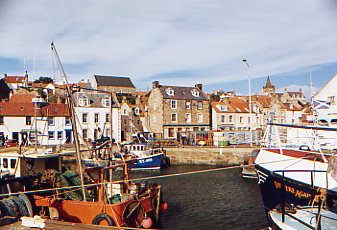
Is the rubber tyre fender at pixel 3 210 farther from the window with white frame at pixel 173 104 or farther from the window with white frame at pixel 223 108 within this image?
the window with white frame at pixel 223 108

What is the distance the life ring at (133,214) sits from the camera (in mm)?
12117

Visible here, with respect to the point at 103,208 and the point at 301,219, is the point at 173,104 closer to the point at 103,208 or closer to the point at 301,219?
the point at 103,208

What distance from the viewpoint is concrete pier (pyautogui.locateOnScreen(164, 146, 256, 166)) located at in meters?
35.8

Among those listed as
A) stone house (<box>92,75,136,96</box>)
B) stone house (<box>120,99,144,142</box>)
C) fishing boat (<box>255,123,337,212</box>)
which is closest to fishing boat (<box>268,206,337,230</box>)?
fishing boat (<box>255,123,337,212</box>)

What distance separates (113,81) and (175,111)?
49.5 meters

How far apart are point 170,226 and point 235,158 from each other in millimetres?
22300

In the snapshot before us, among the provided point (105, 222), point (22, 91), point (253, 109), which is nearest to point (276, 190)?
point (105, 222)

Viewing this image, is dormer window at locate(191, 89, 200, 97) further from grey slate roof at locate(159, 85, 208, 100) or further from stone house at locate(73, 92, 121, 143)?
stone house at locate(73, 92, 121, 143)

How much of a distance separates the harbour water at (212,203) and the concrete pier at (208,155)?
703 cm

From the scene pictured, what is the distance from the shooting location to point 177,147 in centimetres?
3975

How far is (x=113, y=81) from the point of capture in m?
93.4

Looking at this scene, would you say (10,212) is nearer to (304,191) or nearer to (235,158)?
(304,191)

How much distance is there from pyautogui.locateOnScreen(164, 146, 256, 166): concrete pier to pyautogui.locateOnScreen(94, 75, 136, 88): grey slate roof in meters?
58.4

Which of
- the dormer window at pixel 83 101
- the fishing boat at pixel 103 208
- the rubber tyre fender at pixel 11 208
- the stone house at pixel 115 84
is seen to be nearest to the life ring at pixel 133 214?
the fishing boat at pixel 103 208
